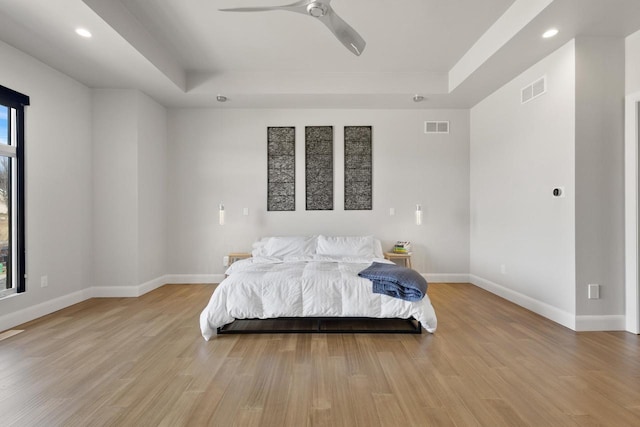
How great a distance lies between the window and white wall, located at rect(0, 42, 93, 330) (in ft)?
0.25

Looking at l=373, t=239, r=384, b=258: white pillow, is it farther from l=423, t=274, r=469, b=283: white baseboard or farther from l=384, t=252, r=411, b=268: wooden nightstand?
l=423, t=274, r=469, b=283: white baseboard

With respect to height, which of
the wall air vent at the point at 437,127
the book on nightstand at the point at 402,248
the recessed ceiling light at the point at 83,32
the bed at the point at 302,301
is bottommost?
the bed at the point at 302,301

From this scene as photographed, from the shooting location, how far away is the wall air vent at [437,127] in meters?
5.26

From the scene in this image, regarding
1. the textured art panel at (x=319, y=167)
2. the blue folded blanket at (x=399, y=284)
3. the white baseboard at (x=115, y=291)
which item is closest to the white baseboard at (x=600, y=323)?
the blue folded blanket at (x=399, y=284)

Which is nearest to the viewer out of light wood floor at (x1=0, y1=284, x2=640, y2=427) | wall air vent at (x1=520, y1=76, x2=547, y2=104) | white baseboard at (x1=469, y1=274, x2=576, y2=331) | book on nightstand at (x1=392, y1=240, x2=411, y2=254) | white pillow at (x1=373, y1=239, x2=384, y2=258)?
light wood floor at (x1=0, y1=284, x2=640, y2=427)

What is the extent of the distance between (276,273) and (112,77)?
3.20m

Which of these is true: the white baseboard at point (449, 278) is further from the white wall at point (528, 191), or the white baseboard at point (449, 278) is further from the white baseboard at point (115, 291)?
the white baseboard at point (115, 291)

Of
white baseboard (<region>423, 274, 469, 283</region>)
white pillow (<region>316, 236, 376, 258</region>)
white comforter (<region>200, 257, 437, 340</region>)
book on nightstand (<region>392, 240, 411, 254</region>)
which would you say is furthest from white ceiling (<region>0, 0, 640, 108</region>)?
white baseboard (<region>423, 274, 469, 283</region>)

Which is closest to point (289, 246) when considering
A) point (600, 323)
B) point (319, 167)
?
point (319, 167)

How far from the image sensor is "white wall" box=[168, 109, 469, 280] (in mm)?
5227

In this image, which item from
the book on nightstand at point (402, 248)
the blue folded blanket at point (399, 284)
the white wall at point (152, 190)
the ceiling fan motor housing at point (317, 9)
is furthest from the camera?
the book on nightstand at point (402, 248)

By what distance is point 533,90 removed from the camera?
3.70 meters

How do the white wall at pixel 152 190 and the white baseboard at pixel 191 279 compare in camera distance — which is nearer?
the white wall at pixel 152 190

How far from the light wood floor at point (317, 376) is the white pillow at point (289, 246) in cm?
162
